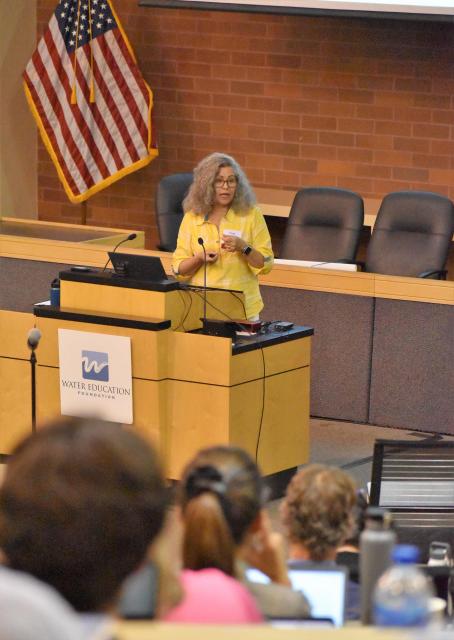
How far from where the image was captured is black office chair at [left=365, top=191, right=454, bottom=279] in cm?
832

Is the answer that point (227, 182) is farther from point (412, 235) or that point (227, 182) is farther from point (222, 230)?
point (412, 235)

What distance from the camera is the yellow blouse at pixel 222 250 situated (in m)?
6.46

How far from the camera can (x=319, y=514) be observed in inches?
121

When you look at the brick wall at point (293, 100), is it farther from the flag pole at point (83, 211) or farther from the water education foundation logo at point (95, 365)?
the water education foundation logo at point (95, 365)

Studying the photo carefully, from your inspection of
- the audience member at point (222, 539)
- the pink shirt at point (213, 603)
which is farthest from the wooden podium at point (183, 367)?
the pink shirt at point (213, 603)

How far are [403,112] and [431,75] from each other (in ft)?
1.16

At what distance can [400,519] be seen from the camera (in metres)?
3.98

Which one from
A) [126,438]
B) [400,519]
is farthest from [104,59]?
[126,438]

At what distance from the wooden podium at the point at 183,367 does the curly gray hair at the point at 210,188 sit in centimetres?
53

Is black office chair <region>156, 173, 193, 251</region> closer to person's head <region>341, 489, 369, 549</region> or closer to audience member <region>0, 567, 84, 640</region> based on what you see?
person's head <region>341, 489, 369, 549</region>

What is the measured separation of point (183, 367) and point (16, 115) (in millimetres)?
5738

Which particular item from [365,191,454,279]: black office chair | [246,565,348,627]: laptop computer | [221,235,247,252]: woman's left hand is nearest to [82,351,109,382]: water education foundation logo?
[221,235,247,252]: woman's left hand

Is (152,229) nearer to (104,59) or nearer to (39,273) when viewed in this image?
(104,59)

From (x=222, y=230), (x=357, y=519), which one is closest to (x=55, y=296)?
(x=222, y=230)
